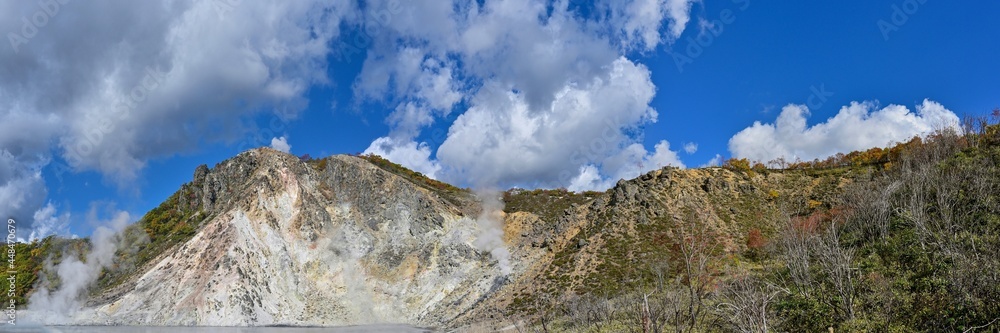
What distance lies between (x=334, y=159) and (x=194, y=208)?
24.8 metres

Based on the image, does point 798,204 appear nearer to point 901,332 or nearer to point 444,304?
point 444,304

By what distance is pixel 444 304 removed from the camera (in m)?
70.2

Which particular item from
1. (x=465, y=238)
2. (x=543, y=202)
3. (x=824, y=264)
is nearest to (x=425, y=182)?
Answer: (x=543, y=202)

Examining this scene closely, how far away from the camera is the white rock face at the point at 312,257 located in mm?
67938

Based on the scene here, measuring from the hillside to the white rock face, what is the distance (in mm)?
230

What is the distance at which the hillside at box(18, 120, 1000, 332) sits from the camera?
49.3 m

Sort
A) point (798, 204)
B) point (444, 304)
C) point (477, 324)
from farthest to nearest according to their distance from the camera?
point (798, 204), point (444, 304), point (477, 324)

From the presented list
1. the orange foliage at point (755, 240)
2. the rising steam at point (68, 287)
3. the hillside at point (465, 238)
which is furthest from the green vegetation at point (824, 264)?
the rising steam at point (68, 287)

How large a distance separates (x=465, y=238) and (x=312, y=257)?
23712mm

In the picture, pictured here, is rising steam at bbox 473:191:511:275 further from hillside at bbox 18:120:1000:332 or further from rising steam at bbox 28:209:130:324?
rising steam at bbox 28:209:130:324

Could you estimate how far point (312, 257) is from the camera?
80.4 metres

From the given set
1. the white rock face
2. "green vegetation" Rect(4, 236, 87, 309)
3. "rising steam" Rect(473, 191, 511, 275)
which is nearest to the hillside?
the white rock face

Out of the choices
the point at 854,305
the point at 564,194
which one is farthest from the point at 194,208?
the point at 854,305

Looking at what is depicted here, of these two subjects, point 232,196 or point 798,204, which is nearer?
point 798,204
